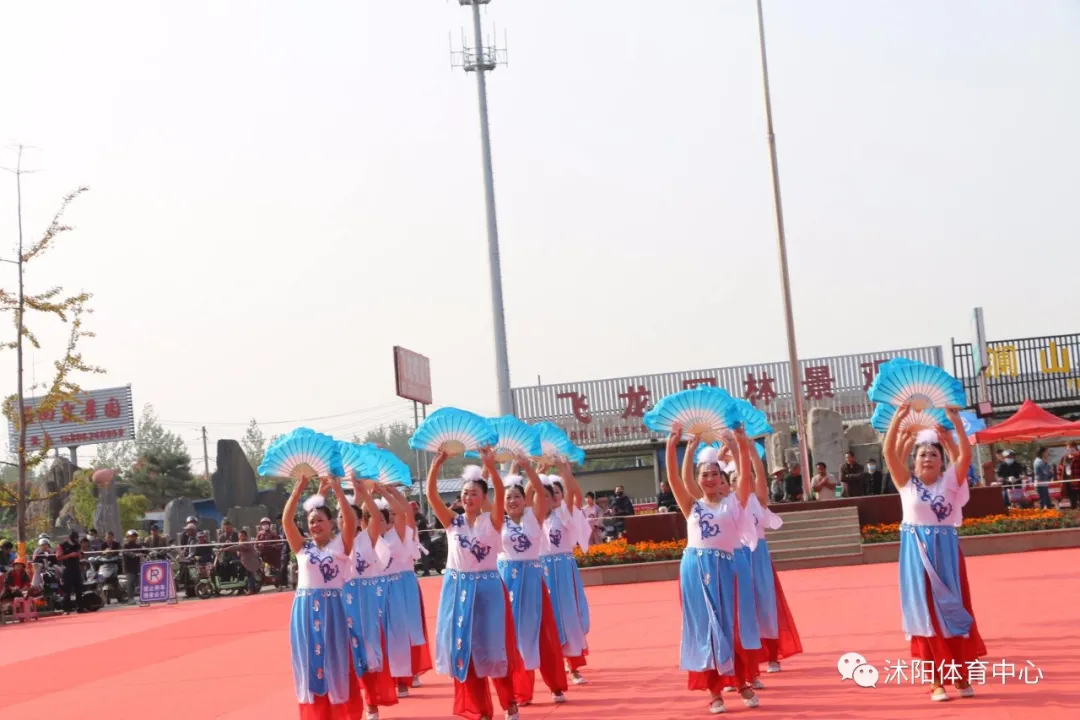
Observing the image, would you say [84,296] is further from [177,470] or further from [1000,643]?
[177,470]

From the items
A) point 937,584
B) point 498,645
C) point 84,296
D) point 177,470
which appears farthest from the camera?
point 177,470

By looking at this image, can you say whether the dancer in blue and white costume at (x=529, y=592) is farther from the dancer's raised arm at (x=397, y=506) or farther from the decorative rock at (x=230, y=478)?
the decorative rock at (x=230, y=478)

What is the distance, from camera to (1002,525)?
20484mm

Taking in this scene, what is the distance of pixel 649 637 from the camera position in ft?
41.9

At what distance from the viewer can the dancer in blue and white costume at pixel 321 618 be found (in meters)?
8.30

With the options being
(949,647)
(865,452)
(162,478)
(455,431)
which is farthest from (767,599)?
(162,478)

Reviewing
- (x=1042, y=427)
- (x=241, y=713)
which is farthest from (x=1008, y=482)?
(x=241, y=713)

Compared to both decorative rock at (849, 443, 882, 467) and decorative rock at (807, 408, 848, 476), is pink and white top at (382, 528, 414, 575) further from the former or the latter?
decorative rock at (849, 443, 882, 467)

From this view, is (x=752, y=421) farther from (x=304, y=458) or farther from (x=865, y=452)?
(x=865, y=452)

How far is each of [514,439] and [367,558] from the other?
1.51 meters

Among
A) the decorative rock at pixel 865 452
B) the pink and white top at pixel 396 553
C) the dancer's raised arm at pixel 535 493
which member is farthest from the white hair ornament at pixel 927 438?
the decorative rock at pixel 865 452

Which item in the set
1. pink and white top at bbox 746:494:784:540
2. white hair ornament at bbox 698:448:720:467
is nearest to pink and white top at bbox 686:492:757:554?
white hair ornament at bbox 698:448:720:467

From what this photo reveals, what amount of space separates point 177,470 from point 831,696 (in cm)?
6006

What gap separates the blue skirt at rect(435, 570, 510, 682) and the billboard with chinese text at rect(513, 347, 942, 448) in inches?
1030
